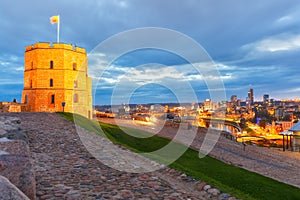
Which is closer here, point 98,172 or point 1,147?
point 1,147

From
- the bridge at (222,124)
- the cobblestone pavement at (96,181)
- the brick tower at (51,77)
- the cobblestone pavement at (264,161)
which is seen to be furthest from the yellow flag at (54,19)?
the bridge at (222,124)

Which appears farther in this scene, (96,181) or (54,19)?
(54,19)

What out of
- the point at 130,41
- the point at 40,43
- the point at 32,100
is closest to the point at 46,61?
the point at 40,43

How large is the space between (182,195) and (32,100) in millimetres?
41762

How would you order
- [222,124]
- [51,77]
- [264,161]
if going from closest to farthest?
1. [264,161]
2. [51,77]
3. [222,124]

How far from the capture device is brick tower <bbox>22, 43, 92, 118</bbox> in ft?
138

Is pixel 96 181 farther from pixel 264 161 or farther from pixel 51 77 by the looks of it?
pixel 51 77

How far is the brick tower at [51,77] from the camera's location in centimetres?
4197

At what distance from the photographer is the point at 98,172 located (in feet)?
24.1

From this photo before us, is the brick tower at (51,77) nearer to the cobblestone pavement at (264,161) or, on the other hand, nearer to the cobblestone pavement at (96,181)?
the cobblestone pavement at (264,161)

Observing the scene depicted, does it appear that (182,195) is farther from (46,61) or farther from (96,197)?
(46,61)

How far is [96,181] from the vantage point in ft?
21.3

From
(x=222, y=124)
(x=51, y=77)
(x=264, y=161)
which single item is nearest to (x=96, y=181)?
(x=264, y=161)

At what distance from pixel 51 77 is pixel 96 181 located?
129 feet
